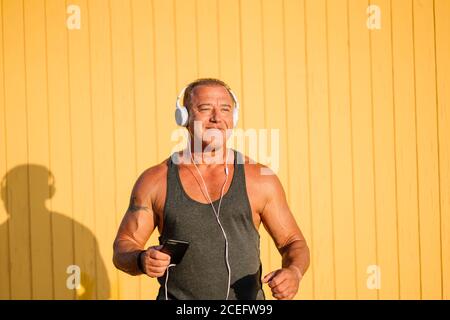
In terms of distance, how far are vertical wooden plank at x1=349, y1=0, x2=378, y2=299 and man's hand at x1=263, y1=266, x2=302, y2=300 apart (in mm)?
2289

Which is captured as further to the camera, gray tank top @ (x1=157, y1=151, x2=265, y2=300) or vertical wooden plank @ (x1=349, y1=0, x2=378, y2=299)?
vertical wooden plank @ (x1=349, y1=0, x2=378, y2=299)

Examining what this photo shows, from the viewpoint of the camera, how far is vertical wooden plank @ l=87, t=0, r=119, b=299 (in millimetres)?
4918

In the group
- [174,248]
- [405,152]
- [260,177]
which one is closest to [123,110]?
[260,177]

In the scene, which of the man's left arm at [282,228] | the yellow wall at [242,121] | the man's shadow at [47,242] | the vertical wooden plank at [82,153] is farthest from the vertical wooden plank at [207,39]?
the man's left arm at [282,228]

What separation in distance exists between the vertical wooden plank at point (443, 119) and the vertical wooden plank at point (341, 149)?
2.44 feet

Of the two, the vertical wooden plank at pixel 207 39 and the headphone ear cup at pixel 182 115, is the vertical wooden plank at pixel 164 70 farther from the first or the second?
the headphone ear cup at pixel 182 115

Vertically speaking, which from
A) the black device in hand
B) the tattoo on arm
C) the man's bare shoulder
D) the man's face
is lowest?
the black device in hand

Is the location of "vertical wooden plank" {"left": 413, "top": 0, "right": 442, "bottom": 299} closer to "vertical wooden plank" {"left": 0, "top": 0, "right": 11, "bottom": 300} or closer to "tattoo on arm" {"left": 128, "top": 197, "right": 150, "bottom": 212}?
"tattoo on arm" {"left": 128, "top": 197, "right": 150, "bottom": 212}

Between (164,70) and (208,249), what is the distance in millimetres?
2276

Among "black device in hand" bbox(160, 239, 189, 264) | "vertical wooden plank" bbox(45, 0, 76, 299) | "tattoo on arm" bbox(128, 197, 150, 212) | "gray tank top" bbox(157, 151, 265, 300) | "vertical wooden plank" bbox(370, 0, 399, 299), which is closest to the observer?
"black device in hand" bbox(160, 239, 189, 264)

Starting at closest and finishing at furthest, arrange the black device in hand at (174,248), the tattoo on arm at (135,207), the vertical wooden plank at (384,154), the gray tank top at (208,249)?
the black device in hand at (174,248) → the gray tank top at (208,249) → the tattoo on arm at (135,207) → the vertical wooden plank at (384,154)

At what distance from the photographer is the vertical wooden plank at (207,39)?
16.2 feet

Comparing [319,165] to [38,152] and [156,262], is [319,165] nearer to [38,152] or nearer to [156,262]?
[38,152]

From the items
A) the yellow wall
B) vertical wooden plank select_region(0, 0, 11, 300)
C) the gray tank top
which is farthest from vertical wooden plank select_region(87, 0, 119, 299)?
the gray tank top
